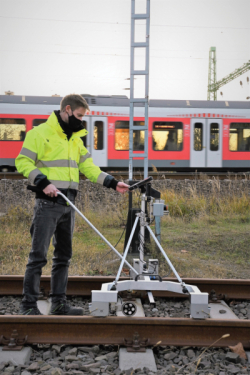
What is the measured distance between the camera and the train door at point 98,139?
54.9 feet

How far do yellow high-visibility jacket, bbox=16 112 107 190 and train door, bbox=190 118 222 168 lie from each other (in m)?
14.1

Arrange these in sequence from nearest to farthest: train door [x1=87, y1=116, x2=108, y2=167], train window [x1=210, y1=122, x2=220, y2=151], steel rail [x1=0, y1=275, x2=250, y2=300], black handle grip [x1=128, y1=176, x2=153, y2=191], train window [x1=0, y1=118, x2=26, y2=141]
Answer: black handle grip [x1=128, y1=176, x2=153, y2=191]
steel rail [x1=0, y1=275, x2=250, y2=300]
train window [x1=0, y1=118, x2=26, y2=141]
train door [x1=87, y1=116, x2=108, y2=167]
train window [x1=210, y1=122, x2=220, y2=151]

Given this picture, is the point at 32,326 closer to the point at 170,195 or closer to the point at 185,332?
the point at 185,332

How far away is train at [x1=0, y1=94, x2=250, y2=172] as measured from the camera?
16.4 m

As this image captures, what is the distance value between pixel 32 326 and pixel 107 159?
1380 centimetres

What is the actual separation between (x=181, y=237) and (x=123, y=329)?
4664 millimetres

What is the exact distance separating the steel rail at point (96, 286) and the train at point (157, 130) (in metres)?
12.4

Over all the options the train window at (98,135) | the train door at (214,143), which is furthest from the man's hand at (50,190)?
the train door at (214,143)

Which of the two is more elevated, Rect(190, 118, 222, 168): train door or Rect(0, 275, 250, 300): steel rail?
Rect(190, 118, 222, 168): train door

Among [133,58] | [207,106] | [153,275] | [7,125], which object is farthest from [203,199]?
[7,125]

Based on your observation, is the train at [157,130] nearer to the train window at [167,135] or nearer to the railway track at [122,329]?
the train window at [167,135]

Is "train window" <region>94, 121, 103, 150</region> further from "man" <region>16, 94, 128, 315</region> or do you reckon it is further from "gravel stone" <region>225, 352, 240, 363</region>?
"gravel stone" <region>225, 352, 240, 363</region>

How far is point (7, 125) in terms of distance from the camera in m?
16.3

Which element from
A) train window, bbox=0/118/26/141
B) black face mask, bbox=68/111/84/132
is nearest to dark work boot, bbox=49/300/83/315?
black face mask, bbox=68/111/84/132
